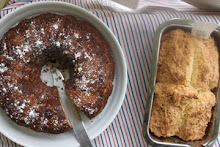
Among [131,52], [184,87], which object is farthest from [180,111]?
[131,52]

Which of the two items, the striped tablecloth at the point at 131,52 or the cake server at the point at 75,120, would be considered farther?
the striped tablecloth at the point at 131,52

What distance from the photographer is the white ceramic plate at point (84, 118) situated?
157cm

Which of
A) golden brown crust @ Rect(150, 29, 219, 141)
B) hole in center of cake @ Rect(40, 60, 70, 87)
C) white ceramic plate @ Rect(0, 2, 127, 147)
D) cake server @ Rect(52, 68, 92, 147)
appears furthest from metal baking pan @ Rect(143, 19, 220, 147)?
hole in center of cake @ Rect(40, 60, 70, 87)

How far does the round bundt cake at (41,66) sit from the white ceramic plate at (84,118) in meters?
0.05

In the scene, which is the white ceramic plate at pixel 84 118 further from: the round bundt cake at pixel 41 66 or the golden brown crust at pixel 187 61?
→ the golden brown crust at pixel 187 61

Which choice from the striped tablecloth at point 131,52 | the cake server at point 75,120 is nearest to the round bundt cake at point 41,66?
the cake server at point 75,120

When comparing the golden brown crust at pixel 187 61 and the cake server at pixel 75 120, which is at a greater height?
the golden brown crust at pixel 187 61

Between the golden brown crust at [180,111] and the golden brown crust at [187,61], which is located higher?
the golden brown crust at [187,61]

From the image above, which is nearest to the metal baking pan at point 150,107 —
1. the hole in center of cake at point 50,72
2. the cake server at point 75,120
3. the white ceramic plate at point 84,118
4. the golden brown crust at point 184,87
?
the golden brown crust at point 184,87

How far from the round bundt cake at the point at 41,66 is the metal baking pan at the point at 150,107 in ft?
0.61

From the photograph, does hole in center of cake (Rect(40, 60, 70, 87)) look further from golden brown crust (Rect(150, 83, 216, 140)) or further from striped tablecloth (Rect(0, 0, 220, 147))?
golden brown crust (Rect(150, 83, 216, 140))

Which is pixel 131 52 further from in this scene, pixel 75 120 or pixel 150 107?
pixel 75 120

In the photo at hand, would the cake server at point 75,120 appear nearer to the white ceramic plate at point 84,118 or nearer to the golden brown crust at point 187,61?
the white ceramic plate at point 84,118

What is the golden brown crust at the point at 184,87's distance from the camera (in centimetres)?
158
